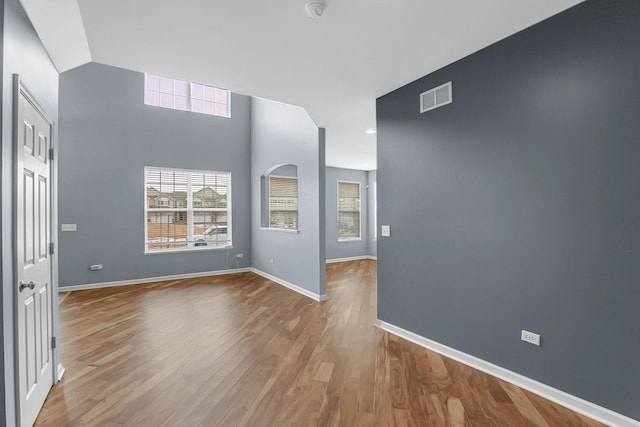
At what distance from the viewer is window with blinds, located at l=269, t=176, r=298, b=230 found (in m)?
6.75

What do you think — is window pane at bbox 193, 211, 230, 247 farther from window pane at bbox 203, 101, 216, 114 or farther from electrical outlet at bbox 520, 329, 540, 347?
electrical outlet at bbox 520, 329, 540, 347

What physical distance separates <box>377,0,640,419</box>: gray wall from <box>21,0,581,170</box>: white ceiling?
33 cm

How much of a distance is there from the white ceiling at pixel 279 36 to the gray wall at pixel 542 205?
33 cm

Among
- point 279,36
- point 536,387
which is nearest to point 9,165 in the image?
point 279,36

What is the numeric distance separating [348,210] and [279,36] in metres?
6.75

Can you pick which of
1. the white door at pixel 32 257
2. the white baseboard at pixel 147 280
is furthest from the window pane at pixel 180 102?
the white door at pixel 32 257

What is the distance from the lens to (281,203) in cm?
680

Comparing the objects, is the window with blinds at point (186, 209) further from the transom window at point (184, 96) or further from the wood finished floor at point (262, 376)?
the wood finished floor at point (262, 376)

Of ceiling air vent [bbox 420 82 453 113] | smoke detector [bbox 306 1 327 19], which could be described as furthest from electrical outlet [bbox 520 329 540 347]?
smoke detector [bbox 306 1 327 19]

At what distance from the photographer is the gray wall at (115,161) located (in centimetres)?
536

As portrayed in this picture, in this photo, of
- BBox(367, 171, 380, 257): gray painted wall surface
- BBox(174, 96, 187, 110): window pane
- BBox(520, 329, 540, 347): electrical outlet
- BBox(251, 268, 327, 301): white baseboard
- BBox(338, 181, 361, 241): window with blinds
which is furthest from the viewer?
BBox(367, 171, 380, 257): gray painted wall surface

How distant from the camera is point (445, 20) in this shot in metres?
2.19

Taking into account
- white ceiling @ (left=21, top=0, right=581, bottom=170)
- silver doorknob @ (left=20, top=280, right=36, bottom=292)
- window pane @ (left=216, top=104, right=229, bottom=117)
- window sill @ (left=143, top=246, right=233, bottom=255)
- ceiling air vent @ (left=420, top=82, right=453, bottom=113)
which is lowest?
window sill @ (left=143, top=246, right=233, bottom=255)

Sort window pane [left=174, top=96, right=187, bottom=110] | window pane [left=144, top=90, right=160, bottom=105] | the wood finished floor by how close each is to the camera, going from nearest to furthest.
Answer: the wood finished floor
window pane [left=144, top=90, right=160, bottom=105]
window pane [left=174, top=96, right=187, bottom=110]
